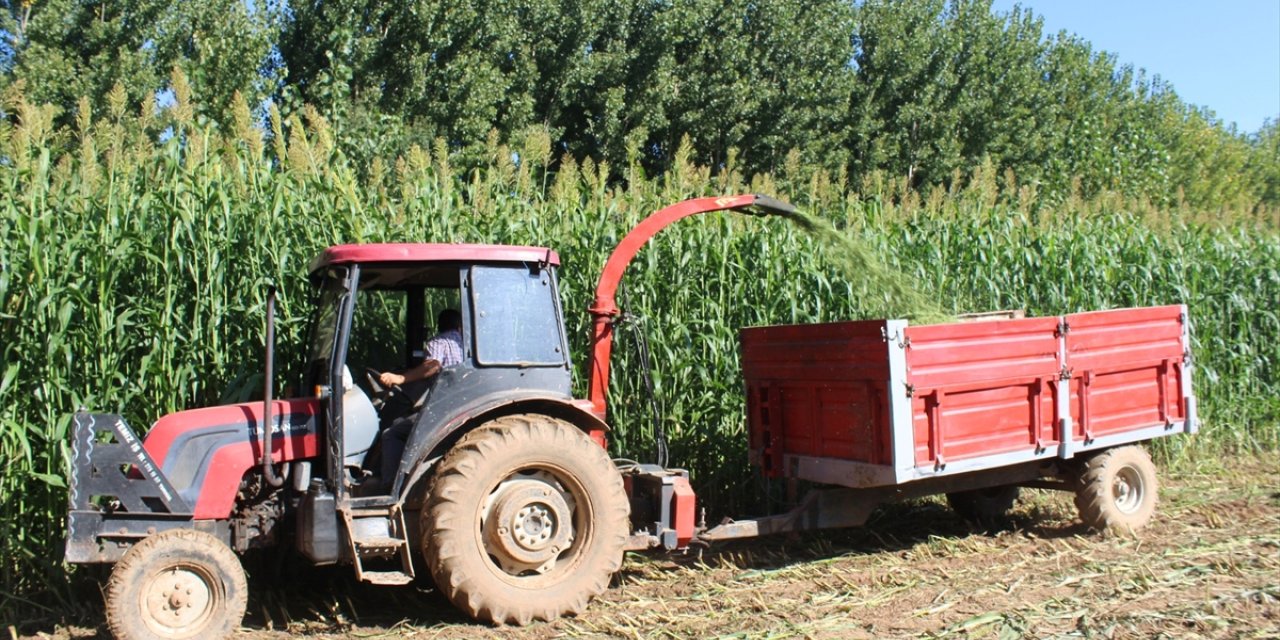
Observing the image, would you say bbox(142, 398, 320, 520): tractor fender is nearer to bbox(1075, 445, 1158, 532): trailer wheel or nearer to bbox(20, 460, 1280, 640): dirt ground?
bbox(20, 460, 1280, 640): dirt ground

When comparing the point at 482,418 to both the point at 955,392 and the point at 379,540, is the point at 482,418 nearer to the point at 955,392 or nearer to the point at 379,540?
the point at 379,540

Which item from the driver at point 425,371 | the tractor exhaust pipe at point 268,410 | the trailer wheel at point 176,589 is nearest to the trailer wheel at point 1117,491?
the driver at point 425,371

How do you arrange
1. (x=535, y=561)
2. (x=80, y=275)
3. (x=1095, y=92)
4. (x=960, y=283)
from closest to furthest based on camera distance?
(x=535, y=561)
(x=80, y=275)
(x=960, y=283)
(x=1095, y=92)

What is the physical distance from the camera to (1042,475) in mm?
7512

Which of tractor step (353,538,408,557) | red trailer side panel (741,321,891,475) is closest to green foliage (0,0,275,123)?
red trailer side panel (741,321,891,475)

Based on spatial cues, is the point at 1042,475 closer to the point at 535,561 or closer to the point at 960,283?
the point at 960,283

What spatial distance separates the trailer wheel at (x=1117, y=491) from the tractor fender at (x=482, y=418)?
379cm

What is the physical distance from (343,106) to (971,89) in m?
18.8

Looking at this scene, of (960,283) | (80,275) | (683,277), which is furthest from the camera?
(960,283)

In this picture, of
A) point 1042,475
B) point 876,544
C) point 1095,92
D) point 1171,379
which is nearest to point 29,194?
point 876,544

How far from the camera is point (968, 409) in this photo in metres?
6.56

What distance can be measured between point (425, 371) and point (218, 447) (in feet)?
3.68

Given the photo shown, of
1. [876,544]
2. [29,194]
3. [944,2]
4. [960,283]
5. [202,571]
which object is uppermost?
[944,2]

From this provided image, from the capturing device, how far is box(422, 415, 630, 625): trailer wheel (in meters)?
5.18
